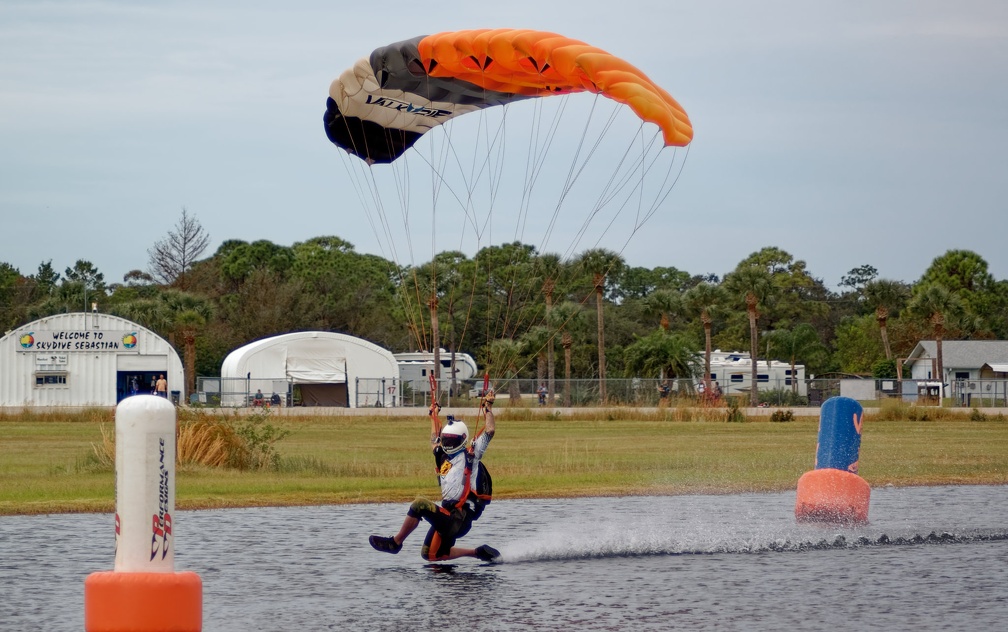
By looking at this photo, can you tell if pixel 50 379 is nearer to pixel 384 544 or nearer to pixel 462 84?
pixel 462 84

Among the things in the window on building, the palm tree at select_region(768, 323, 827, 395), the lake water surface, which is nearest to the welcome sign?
the window on building

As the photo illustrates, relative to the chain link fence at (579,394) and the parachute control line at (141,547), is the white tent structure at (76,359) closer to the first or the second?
the chain link fence at (579,394)

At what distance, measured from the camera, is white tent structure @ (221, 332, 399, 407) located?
69.5 m

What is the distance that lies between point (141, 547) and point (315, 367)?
204 ft

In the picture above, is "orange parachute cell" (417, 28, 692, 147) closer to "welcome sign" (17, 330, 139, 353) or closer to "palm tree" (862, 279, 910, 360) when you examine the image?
"welcome sign" (17, 330, 139, 353)

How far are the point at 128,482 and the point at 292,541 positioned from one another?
907 centimetres

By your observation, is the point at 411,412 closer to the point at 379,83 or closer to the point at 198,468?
the point at 198,468

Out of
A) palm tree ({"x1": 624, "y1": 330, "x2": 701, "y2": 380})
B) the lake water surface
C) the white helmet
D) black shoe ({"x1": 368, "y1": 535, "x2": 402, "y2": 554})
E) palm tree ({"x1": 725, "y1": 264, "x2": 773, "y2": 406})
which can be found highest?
palm tree ({"x1": 725, "y1": 264, "x2": 773, "y2": 406})

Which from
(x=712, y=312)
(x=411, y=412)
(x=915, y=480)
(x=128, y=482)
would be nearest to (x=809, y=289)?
(x=712, y=312)

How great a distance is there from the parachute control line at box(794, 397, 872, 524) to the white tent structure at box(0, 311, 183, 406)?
5297 centimetres

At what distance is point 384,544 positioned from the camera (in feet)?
51.6

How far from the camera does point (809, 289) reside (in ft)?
433

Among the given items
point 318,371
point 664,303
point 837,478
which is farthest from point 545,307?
point 837,478

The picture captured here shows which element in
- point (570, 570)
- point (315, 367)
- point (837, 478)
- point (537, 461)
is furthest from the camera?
point (315, 367)
